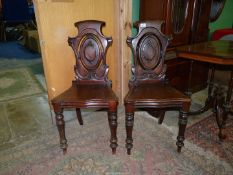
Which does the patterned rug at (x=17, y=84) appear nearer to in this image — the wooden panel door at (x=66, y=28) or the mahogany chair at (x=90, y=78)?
the wooden panel door at (x=66, y=28)

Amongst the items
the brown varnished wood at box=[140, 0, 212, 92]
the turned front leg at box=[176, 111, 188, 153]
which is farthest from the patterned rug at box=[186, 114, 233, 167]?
the brown varnished wood at box=[140, 0, 212, 92]

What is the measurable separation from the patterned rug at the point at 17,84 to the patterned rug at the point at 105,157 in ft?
4.15

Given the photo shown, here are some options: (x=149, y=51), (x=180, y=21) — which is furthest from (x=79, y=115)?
(x=180, y=21)

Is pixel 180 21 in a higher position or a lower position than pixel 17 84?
higher

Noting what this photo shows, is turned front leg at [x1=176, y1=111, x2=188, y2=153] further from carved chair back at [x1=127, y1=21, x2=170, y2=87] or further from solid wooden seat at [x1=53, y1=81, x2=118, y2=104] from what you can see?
solid wooden seat at [x1=53, y1=81, x2=118, y2=104]

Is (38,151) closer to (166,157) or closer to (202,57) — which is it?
(166,157)

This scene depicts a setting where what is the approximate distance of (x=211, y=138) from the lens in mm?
1960

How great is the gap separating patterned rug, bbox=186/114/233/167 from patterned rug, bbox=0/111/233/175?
0.06 metres

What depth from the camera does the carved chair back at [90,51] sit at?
1860mm

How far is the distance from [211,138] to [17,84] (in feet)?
10.1

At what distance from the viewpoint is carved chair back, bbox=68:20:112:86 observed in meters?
1.86

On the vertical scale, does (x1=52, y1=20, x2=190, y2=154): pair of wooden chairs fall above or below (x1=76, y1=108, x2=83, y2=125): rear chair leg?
above

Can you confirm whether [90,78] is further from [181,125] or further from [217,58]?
[217,58]

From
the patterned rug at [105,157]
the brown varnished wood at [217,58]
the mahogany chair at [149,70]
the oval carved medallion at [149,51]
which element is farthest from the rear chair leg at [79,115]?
the brown varnished wood at [217,58]
